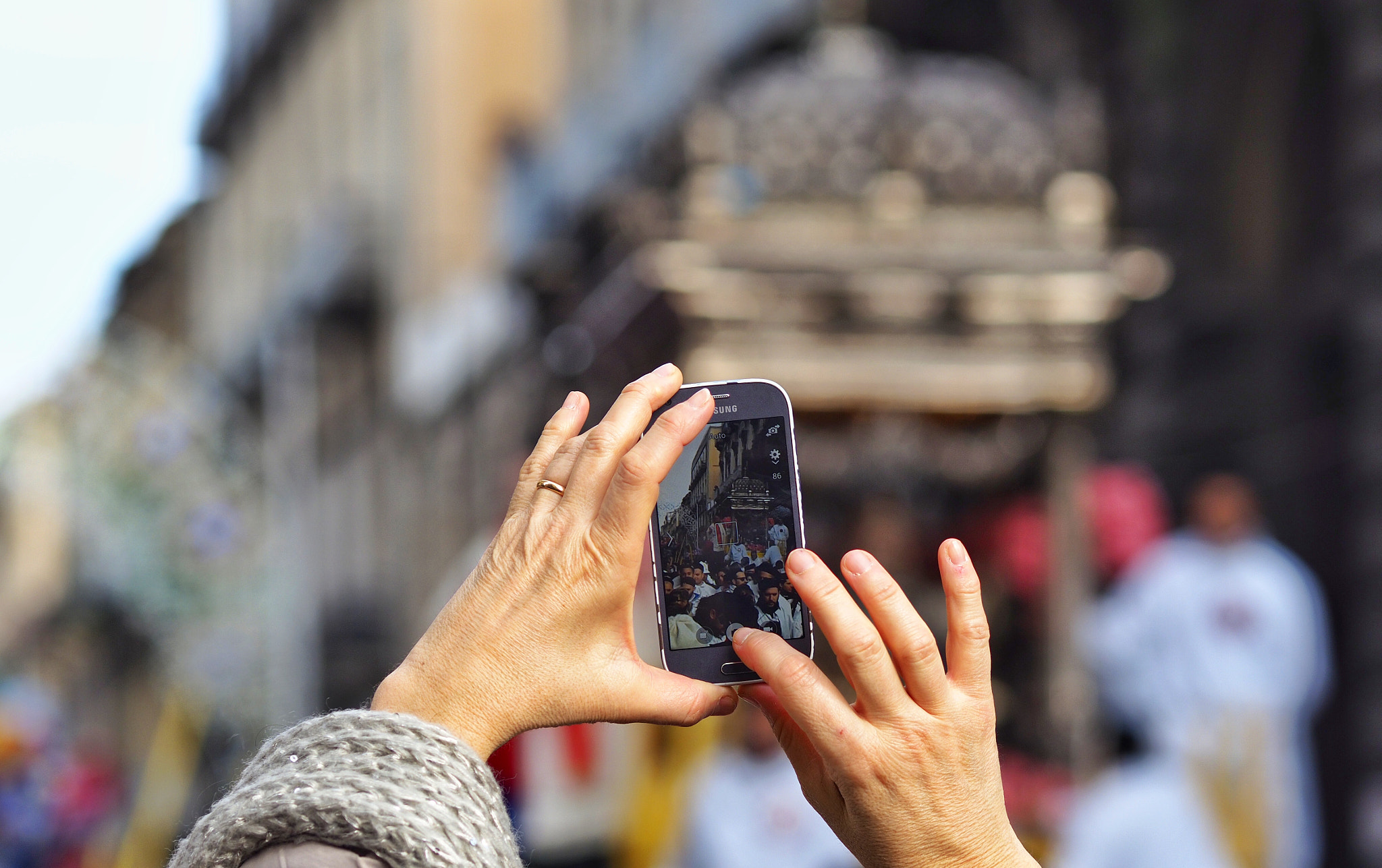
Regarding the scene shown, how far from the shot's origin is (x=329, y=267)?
20156 mm

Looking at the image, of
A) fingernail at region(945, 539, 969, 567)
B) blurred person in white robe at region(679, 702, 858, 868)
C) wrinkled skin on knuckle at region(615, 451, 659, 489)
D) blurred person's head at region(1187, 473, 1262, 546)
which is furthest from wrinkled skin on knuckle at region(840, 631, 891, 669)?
blurred person's head at region(1187, 473, 1262, 546)

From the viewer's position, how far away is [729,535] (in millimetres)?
1482

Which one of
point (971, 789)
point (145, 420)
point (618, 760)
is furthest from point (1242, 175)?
point (971, 789)

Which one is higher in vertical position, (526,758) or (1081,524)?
(1081,524)

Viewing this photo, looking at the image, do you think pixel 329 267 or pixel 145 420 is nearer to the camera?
pixel 145 420

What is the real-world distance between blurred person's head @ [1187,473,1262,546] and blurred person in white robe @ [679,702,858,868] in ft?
8.38

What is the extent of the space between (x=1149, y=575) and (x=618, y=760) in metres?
2.47

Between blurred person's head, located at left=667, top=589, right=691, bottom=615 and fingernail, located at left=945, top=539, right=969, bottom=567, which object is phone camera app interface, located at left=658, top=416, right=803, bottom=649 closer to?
blurred person's head, located at left=667, top=589, right=691, bottom=615

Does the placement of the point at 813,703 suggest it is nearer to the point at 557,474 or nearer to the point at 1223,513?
the point at 557,474

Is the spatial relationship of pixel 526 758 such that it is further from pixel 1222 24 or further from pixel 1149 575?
pixel 1222 24

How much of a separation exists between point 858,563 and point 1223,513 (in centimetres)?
616

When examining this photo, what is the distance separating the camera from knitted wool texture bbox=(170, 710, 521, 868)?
114 centimetres

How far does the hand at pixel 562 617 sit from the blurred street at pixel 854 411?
16 cm

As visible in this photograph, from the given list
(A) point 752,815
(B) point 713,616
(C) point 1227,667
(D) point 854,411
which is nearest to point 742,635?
(B) point 713,616
